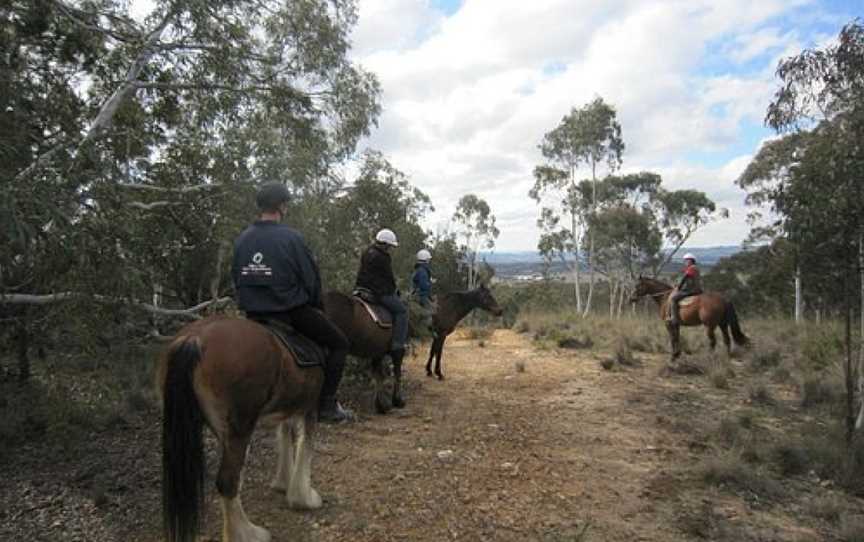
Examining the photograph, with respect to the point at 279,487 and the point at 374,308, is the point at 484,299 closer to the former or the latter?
the point at 374,308

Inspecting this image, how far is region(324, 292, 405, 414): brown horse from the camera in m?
6.77

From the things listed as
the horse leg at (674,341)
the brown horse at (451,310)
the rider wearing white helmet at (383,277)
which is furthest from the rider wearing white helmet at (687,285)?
the rider wearing white helmet at (383,277)

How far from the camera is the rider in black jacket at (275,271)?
4.23m

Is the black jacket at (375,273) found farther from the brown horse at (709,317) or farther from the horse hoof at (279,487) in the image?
the brown horse at (709,317)

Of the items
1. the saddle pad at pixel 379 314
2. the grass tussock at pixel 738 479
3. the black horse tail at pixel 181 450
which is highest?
the saddle pad at pixel 379 314

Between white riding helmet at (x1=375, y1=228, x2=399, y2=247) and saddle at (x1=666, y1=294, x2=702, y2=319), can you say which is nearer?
white riding helmet at (x1=375, y1=228, x2=399, y2=247)

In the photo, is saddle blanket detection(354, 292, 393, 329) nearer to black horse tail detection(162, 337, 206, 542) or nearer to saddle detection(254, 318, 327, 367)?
saddle detection(254, 318, 327, 367)

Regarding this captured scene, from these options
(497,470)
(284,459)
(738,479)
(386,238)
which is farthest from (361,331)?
(738,479)

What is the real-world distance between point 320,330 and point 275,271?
647mm

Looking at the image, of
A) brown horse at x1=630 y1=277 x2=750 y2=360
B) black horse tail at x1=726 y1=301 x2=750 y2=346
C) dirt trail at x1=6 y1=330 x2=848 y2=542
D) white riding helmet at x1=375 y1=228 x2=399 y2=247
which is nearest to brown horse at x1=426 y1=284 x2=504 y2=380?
dirt trail at x1=6 y1=330 x2=848 y2=542

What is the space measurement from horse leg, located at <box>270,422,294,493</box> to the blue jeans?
2939 mm

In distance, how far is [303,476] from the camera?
4.54 metres

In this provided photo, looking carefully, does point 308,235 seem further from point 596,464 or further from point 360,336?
point 596,464

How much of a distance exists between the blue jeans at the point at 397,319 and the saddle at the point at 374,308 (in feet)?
0.29
